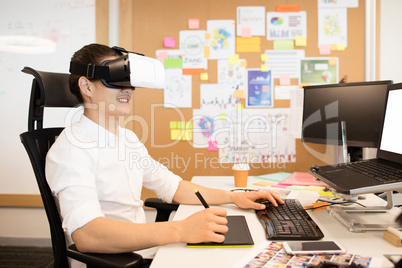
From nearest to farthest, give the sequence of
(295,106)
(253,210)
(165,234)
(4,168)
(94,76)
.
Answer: (165,234), (94,76), (253,210), (295,106), (4,168)

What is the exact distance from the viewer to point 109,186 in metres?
1.18

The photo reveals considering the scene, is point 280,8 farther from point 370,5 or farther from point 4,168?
point 4,168

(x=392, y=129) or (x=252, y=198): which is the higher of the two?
(x=392, y=129)

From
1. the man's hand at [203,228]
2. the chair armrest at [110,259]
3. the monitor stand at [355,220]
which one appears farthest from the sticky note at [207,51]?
the chair armrest at [110,259]

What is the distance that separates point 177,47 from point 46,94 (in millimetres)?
1536

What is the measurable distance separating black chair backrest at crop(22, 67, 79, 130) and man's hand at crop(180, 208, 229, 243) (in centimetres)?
67

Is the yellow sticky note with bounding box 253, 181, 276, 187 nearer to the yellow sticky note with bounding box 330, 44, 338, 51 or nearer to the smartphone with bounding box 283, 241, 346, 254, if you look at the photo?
the smartphone with bounding box 283, 241, 346, 254

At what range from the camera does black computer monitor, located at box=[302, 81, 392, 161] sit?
160cm

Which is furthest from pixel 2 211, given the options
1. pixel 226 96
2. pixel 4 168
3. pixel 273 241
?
pixel 273 241

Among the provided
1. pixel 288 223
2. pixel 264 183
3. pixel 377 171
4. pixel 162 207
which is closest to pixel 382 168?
pixel 377 171

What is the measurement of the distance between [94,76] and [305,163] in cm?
188

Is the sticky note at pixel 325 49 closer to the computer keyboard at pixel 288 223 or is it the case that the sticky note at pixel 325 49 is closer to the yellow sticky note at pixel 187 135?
the yellow sticky note at pixel 187 135

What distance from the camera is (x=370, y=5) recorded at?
8.13 feet

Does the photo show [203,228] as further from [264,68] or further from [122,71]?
[264,68]
